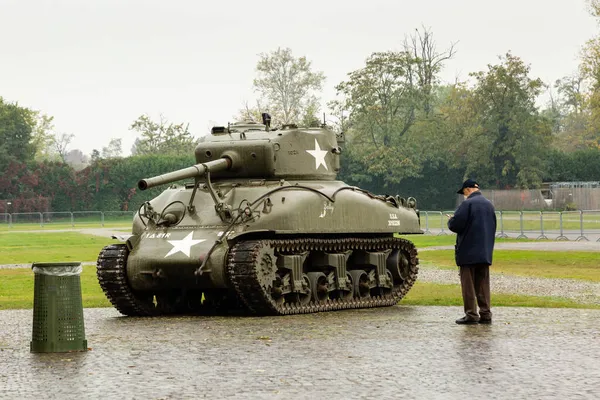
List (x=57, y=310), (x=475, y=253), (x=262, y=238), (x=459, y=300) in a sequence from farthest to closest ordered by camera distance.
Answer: (x=459, y=300), (x=262, y=238), (x=475, y=253), (x=57, y=310)

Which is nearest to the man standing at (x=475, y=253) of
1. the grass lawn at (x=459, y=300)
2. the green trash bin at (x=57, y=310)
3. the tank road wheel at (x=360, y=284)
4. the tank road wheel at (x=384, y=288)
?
the grass lawn at (x=459, y=300)

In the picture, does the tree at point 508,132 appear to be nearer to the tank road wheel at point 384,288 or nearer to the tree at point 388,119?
the tree at point 388,119

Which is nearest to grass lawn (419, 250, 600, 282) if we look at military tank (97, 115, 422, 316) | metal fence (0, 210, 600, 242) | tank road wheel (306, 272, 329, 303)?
military tank (97, 115, 422, 316)

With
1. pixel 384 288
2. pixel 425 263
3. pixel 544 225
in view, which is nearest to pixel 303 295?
pixel 384 288

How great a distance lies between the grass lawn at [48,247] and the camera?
126ft

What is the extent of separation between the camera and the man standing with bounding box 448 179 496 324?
16391 mm

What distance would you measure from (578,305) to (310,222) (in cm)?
437

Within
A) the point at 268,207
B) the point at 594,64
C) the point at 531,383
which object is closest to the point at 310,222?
the point at 268,207

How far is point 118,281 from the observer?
1862 cm

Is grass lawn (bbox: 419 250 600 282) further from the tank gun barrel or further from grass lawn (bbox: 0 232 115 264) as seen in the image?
grass lawn (bbox: 0 232 115 264)

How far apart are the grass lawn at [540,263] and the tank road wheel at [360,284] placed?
22.9 ft

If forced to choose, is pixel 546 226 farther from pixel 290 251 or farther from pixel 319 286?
pixel 290 251

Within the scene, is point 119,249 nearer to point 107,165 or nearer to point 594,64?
point 594,64

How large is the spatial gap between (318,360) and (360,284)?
26.8 feet
